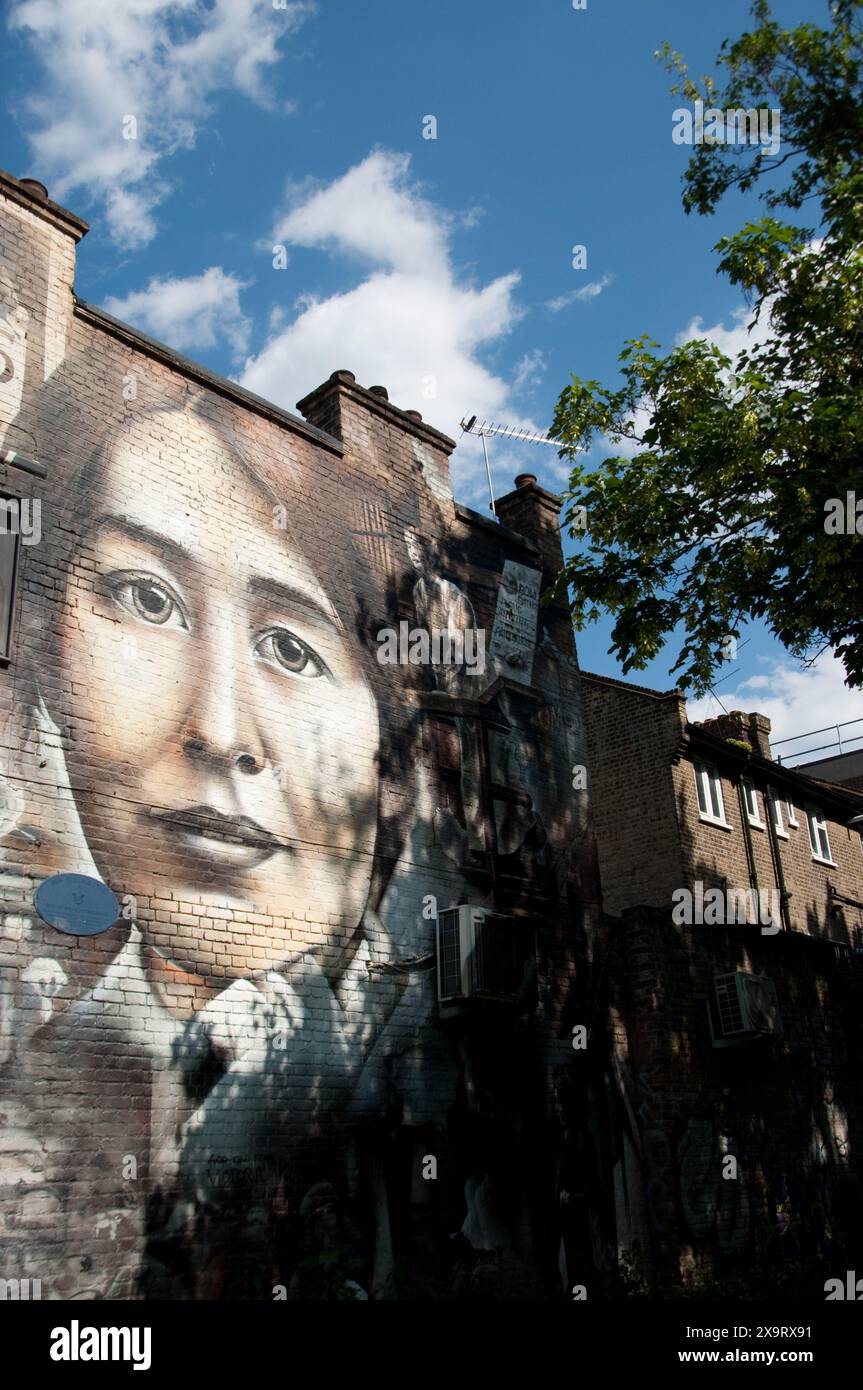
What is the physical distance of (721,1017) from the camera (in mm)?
14922

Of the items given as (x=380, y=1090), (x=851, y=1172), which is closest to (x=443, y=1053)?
(x=380, y=1090)

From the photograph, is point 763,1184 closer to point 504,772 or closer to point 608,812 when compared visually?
point 504,772

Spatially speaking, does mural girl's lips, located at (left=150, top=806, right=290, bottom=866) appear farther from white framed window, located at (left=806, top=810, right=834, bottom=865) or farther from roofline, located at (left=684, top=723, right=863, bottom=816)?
white framed window, located at (left=806, top=810, right=834, bottom=865)

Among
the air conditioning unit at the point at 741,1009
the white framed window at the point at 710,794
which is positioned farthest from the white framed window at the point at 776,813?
the air conditioning unit at the point at 741,1009

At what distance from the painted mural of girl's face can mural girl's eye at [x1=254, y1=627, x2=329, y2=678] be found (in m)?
0.02

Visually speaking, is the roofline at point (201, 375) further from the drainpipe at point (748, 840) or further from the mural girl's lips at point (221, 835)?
the drainpipe at point (748, 840)

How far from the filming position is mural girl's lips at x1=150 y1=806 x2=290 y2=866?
10.0 m

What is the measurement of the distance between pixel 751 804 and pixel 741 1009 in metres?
8.75

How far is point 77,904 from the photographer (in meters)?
8.95

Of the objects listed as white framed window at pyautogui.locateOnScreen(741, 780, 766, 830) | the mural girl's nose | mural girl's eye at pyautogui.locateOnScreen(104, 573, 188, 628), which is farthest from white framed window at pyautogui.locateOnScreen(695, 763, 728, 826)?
mural girl's eye at pyautogui.locateOnScreen(104, 573, 188, 628)

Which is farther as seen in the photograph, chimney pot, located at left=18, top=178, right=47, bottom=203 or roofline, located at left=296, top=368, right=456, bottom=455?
roofline, located at left=296, top=368, right=456, bottom=455

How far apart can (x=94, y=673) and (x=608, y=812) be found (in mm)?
13420

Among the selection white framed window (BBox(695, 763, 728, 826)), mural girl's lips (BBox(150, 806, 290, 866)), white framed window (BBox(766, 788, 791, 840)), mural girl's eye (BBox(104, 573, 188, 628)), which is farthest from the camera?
white framed window (BBox(766, 788, 791, 840))

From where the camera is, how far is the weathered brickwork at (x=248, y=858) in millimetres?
8758
